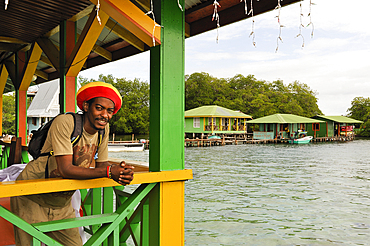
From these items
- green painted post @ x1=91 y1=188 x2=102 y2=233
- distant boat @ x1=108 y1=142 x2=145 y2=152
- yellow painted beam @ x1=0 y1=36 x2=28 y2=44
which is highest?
yellow painted beam @ x1=0 y1=36 x2=28 y2=44

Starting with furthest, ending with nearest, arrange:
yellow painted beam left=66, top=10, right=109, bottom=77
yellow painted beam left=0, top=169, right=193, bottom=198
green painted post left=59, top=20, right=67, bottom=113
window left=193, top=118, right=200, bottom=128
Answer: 1. window left=193, top=118, right=200, bottom=128
2. green painted post left=59, top=20, right=67, bottom=113
3. yellow painted beam left=66, top=10, right=109, bottom=77
4. yellow painted beam left=0, top=169, right=193, bottom=198

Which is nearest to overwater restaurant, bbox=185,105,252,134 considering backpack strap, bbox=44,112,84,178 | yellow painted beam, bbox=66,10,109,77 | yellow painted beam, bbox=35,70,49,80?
yellow painted beam, bbox=35,70,49,80

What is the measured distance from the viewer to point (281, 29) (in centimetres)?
288

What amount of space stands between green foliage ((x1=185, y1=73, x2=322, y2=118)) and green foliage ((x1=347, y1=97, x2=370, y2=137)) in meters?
9.23

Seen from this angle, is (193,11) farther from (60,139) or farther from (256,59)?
(256,59)

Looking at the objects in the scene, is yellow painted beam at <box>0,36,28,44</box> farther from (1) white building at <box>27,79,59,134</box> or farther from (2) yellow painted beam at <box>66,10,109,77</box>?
(1) white building at <box>27,79,59,134</box>

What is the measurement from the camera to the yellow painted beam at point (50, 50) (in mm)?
5887

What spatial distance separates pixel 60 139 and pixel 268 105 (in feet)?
199

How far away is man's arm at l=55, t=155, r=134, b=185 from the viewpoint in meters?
2.05

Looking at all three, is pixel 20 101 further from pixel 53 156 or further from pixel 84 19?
pixel 53 156

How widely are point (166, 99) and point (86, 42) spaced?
2763mm

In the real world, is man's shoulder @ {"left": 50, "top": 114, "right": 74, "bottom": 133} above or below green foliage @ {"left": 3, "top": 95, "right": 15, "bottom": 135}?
below

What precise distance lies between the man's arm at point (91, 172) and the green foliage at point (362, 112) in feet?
235

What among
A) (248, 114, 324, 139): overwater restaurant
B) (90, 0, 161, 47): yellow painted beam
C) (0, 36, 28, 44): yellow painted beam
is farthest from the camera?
(248, 114, 324, 139): overwater restaurant
